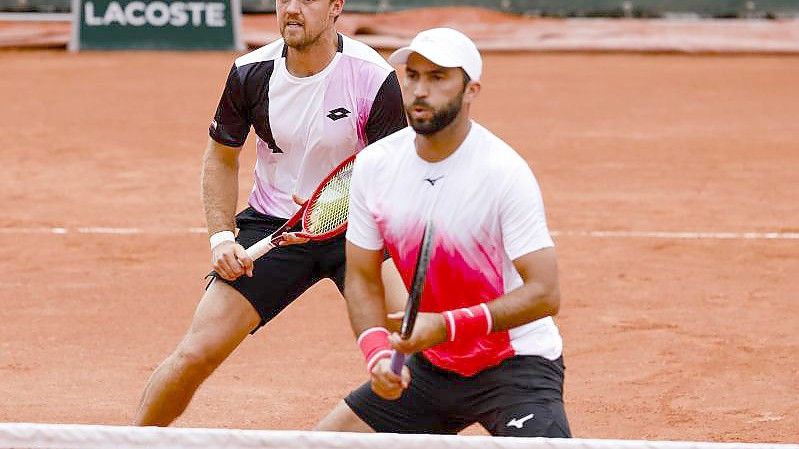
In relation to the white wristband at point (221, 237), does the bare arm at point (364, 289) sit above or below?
above

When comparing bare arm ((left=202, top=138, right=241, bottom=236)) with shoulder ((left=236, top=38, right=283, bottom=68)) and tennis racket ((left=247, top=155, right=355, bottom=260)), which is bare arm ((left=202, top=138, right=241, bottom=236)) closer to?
tennis racket ((left=247, top=155, right=355, bottom=260))

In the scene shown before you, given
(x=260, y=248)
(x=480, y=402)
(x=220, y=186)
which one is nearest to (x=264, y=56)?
(x=220, y=186)

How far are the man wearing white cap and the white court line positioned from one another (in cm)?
738

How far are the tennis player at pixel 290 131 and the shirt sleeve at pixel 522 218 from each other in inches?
62.2

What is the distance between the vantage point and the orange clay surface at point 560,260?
9086 mm

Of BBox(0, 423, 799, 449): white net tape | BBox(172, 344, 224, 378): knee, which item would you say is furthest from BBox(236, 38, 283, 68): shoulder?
BBox(0, 423, 799, 449): white net tape

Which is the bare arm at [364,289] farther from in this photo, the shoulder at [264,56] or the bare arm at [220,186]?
the shoulder at [264,56]

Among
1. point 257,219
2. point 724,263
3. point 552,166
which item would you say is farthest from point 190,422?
point 552,166

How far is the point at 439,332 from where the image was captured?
5.43 metres

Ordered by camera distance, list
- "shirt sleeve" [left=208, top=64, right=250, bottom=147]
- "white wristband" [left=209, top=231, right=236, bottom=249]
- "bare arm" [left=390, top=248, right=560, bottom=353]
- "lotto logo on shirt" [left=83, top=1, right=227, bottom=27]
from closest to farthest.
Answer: "bare arm" [left=390, top=248, right=560, bottom=353], "white wristband" [left=209, top=231, right=236, bottom=249], "shirt sleeve" [left=208, top=64, right=250, bottom=147], "lotto logo on shirt" [left=83, top=1, right=227, bottom=27]

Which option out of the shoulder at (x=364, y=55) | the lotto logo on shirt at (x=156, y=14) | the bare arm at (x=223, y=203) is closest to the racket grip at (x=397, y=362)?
the bare arm at (x=223, y=203)

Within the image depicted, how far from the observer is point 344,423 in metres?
6.17

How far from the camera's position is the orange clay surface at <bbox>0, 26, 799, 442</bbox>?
9.09 m

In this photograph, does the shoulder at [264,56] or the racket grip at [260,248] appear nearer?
the racket grip at [260,248]
